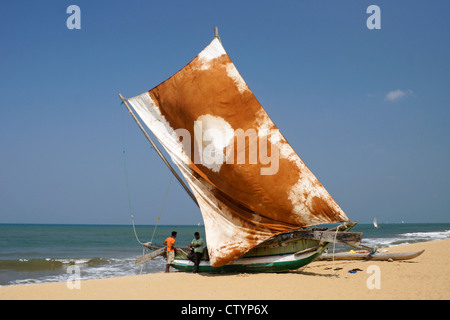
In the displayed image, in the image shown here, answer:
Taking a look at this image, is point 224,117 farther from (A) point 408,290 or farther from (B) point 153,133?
(A) point 408,290

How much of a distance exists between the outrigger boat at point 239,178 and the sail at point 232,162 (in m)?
0.03

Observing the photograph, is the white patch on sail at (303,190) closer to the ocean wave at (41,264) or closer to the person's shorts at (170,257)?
the person's shorts at (170,257)

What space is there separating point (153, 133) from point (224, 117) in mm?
2994

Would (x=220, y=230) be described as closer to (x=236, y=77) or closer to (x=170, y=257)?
(x=170, y=257)

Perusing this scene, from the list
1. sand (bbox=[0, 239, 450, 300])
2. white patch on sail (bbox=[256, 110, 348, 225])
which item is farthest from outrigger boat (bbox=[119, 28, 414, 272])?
sand (bbox=[0, 239, 450, 300])

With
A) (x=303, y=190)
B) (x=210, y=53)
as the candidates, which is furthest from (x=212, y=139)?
(x=303, y=190)

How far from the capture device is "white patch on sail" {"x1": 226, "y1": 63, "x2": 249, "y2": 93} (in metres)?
12.2

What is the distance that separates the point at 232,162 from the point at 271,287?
4035 mm

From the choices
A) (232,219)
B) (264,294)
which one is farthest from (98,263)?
(264,294)

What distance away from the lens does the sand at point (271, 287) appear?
881 cm

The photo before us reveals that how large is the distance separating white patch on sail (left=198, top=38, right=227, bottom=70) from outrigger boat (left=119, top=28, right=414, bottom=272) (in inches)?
1.4

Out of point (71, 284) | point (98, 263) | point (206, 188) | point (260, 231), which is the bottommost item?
point (98, 263)

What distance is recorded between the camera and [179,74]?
512 inches
